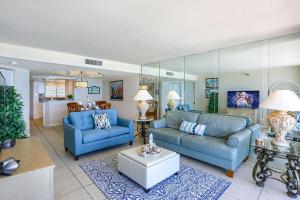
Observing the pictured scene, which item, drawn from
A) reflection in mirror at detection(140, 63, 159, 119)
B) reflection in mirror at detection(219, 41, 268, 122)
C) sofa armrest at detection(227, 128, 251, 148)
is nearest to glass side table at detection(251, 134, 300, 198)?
sofa armrest at detection(227, 128, 251, 148)

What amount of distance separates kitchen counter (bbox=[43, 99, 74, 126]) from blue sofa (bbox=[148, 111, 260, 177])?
4922mm

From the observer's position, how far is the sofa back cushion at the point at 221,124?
3.10 metres

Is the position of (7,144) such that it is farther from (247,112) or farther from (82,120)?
(247,112)

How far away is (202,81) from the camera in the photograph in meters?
4.55

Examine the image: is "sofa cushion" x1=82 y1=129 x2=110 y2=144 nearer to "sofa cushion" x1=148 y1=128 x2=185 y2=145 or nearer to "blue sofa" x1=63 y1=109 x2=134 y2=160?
"blue sofa" x1=63 y1=109 x2=134 y2=160

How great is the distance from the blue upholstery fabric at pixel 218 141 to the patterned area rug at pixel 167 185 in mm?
305

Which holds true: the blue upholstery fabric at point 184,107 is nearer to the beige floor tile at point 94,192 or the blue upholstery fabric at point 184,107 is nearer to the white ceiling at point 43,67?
the white ceiling at point 43,67

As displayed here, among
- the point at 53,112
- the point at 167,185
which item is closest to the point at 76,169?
the point at 167,185

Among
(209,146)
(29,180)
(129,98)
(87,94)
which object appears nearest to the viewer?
(29,180)

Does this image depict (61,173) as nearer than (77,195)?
No

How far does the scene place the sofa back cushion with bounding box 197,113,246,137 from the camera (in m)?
3.10

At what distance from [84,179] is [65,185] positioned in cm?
27

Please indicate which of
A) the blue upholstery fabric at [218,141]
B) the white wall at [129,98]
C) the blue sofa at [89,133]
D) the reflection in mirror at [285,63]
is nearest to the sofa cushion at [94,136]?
the blue sofa at [89,133]

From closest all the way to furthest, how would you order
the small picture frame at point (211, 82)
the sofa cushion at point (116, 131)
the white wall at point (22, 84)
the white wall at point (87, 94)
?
the sofa cushion at point (116, 131) < the small picture frame at point (211, 82) < the white wall at point (22, 84) < the white wall at point (87, 94)
